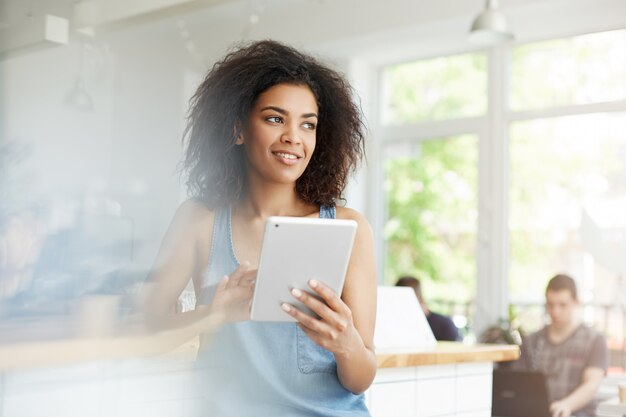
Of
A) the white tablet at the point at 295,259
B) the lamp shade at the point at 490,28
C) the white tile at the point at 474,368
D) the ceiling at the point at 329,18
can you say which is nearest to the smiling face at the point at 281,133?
the white tablet at the point at 295,259

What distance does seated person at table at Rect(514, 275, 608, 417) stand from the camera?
3645 mm

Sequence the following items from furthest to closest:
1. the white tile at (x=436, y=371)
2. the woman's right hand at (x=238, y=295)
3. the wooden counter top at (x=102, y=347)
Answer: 1. the white tile at (x=436, y=371)
2. the woman's right hand at (x=238, y=295)
3. the wooden counter top at (x=102, y=347)

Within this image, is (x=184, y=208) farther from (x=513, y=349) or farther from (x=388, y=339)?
(x=513, y=349)

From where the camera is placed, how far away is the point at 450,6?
4.54m

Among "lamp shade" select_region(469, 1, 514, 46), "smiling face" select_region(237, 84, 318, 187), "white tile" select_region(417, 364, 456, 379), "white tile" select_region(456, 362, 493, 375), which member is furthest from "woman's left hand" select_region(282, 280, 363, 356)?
"lamp shade" select_region(469, 1, 514, 46)

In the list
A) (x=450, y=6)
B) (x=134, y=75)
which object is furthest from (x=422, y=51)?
(x=134, y=75)

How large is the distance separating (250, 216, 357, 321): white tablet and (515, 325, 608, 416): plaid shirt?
3.04 meters

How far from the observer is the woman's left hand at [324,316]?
0.96 m

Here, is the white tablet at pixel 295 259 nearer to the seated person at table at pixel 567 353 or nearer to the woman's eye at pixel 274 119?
the woman's eye at pixel 274 119

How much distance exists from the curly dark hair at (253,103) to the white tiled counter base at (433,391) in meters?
0.64

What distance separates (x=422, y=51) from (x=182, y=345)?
493cm

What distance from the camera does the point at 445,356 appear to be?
1.82 m

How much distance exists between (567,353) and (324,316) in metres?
3.11

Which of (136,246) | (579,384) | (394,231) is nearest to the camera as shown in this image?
(136,246)
